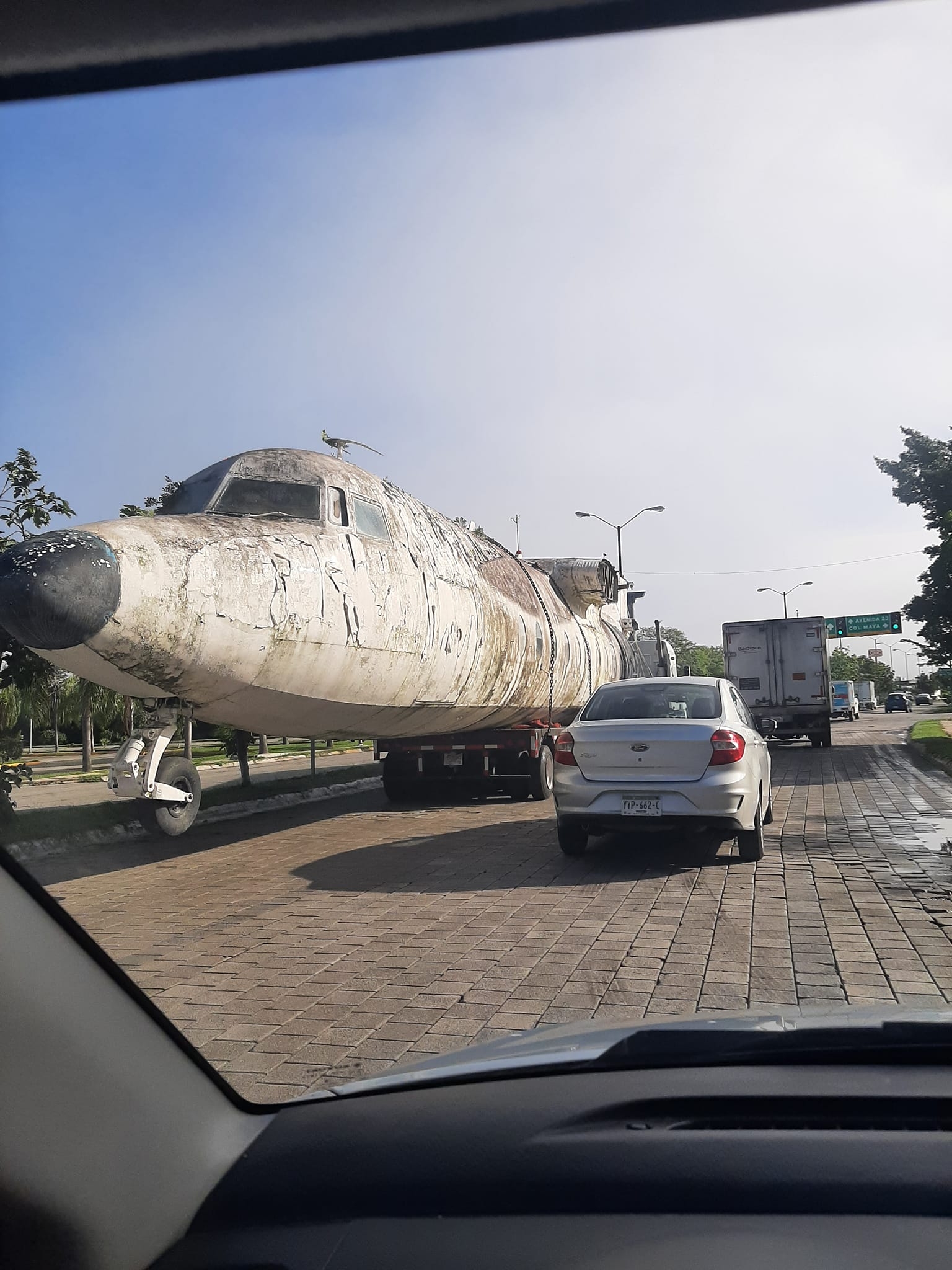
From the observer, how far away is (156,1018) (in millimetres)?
2148

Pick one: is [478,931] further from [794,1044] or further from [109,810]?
[109,810]

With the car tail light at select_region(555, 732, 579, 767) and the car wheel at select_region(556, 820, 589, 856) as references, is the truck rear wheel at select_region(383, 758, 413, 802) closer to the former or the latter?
the car wheel at select_region(556, 820, 589, 856)

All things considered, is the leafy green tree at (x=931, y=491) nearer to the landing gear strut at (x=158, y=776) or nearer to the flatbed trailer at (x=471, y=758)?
the flatbed trailer at (x=471, y=758)

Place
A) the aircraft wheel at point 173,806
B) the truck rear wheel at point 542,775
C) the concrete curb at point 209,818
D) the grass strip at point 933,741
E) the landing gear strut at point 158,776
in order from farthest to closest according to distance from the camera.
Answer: the grass strip at point 933,741
the truck rear wheel at point 542,775
the concrete curb at point 209,818
the aircraft wheel at point 173,806
the landing gear strut at point 158,776

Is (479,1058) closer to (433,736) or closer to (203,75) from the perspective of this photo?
(203,75)

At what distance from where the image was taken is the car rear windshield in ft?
29.1

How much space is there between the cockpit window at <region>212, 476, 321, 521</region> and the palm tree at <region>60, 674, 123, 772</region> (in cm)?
193

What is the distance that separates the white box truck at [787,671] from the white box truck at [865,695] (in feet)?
211

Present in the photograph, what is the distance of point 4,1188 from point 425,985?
335cm

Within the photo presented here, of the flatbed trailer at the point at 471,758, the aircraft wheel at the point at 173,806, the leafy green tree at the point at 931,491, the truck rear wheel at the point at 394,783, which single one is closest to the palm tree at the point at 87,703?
the aircraft wheel at the point at 173,806

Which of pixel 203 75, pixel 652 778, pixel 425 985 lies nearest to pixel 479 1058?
pixel 425 985

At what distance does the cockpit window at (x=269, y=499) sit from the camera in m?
8.90

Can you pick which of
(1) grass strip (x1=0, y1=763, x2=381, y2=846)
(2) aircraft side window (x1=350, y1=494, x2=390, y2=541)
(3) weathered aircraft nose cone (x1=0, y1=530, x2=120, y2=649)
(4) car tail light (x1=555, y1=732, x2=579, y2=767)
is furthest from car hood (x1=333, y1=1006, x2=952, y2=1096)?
(2) aircraft side window (x1=350, y1=494, x2=390, y2=541)

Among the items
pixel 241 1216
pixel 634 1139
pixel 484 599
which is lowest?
pixel 241 1216
